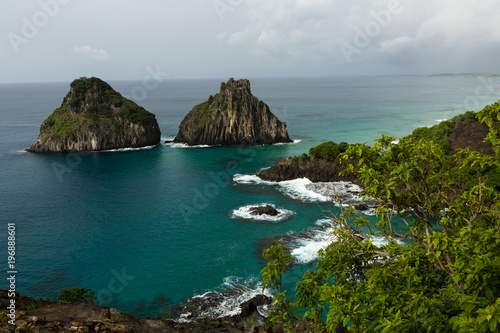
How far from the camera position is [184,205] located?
61000mm

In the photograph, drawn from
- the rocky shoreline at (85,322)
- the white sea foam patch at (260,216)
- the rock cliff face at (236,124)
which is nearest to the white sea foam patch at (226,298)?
the rocky shoreline at (85,322)

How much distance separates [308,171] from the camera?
76.3 meters

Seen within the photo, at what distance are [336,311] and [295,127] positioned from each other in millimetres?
135792

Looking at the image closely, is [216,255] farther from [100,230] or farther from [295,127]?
[295,127]

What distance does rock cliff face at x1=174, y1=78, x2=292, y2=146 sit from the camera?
115875mm

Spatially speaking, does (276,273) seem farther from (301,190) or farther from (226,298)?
(301,190)

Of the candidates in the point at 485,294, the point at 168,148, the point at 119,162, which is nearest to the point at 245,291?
the point at 485,294

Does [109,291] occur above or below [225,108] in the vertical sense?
below

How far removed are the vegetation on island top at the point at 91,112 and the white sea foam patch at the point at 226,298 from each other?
91307 mm

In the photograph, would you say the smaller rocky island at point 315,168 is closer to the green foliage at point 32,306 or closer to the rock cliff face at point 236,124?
the rock cliff face at point 236,124

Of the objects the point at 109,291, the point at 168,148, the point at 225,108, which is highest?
the point at 225,108

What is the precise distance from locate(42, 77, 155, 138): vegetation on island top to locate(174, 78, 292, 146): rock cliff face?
20740mm

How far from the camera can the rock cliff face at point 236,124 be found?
380 ft

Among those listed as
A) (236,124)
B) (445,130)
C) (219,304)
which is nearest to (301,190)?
(445,130)
